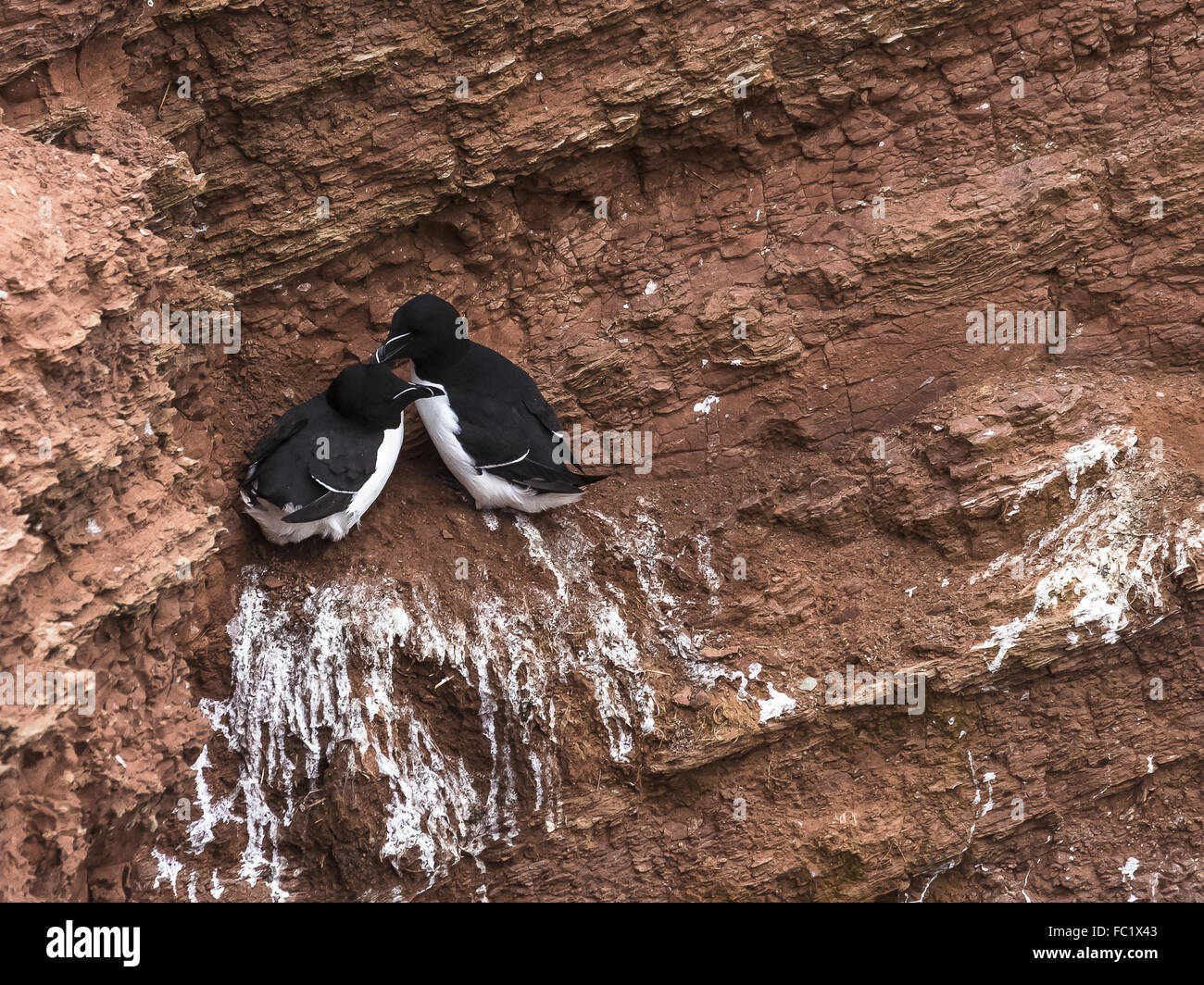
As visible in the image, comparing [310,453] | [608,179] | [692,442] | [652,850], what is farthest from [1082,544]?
[310,453]

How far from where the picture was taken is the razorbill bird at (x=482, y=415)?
777 cm

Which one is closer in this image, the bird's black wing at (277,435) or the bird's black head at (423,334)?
the bird's black wing at (277,435)

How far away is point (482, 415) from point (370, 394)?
2.25 ft

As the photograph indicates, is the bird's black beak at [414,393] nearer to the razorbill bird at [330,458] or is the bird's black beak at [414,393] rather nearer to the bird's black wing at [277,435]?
the razorbill bird at [330,458]

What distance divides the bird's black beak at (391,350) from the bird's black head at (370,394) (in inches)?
4.8

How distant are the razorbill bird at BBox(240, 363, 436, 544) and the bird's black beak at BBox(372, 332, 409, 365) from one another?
0.14m

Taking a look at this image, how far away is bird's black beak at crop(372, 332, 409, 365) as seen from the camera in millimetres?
7758

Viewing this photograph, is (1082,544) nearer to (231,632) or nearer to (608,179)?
(608,179)

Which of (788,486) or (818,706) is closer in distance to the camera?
(818,706)

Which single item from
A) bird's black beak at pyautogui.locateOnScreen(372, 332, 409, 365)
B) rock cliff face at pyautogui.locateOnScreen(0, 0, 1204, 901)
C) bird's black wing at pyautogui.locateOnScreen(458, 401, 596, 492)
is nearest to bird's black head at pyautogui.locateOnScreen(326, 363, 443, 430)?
bird's black beak at pyautogui.locateOnScreen(372, 332, 409, 365)

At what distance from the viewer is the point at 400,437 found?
793cm

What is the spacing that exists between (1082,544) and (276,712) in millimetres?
4940

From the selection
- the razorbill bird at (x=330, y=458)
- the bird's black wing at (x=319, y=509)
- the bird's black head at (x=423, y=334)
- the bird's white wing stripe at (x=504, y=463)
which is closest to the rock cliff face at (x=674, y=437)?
the razorbill bird at (x=330, y=458)

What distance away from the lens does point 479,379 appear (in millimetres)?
7977
